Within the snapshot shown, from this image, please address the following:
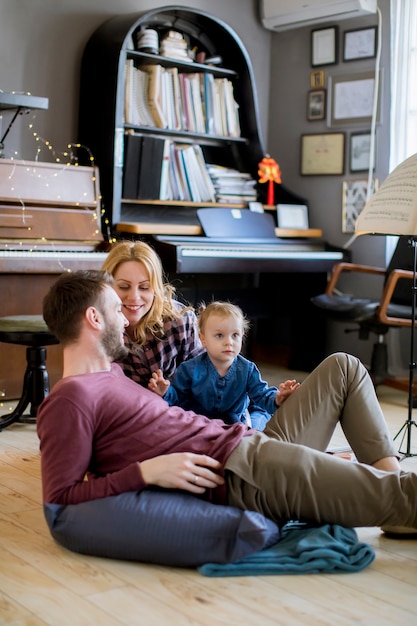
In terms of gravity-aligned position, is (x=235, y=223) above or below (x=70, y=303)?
above

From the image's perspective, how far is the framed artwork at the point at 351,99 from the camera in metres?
5.24

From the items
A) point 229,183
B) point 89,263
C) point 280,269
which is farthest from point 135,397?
point 229,183

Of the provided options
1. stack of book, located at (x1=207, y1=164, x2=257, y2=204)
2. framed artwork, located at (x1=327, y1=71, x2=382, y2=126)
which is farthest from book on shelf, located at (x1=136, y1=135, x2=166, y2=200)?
framed artwork, located at (x1=327, y1=71, x2=382, y2=126)

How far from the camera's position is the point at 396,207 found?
3174 millimetres

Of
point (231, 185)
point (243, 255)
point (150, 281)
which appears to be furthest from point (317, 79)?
point (150, 281)

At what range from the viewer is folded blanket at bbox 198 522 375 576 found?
6.72 feet

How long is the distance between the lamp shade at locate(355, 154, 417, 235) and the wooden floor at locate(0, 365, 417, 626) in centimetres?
122

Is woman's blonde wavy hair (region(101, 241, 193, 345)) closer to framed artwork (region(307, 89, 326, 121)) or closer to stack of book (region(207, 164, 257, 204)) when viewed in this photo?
stack of book (region(207, 164, 257, 204))

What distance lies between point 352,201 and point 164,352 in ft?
9.03

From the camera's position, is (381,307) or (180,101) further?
(180,101)

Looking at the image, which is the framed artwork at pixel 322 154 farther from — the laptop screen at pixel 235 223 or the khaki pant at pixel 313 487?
the khaki pant at pixel 313 487

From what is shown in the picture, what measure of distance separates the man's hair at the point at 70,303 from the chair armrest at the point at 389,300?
2442mm

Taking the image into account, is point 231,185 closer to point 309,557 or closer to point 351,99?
point 351,99

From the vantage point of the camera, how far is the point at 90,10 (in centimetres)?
481
